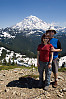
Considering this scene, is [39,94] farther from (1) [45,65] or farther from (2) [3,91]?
(2) [3,91]

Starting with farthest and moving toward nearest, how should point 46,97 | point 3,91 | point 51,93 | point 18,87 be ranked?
point 18,87 → point 3,91 → point 51,93 → point 46,97

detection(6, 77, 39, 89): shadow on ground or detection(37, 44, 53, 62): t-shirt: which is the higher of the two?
detection(37, 44, 53, 62): t-shirt

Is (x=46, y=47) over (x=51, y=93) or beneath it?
over

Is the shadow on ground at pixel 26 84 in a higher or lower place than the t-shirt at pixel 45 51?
lower

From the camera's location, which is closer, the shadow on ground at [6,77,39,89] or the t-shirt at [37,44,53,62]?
the t-shirt at [37,44,53,62]

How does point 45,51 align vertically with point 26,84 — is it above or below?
above

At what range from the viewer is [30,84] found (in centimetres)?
828

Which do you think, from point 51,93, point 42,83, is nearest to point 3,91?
point 42,83

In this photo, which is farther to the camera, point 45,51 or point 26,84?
point 26,84

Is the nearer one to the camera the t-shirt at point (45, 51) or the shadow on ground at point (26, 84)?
the t-shirt at point (45, 51)

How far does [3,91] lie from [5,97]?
2.62 ft

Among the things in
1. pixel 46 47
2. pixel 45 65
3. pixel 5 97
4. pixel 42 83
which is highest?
pixel 46 47

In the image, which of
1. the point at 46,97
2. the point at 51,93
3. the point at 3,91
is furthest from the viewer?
the point at 3,91

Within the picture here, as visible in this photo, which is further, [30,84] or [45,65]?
[30,84]
